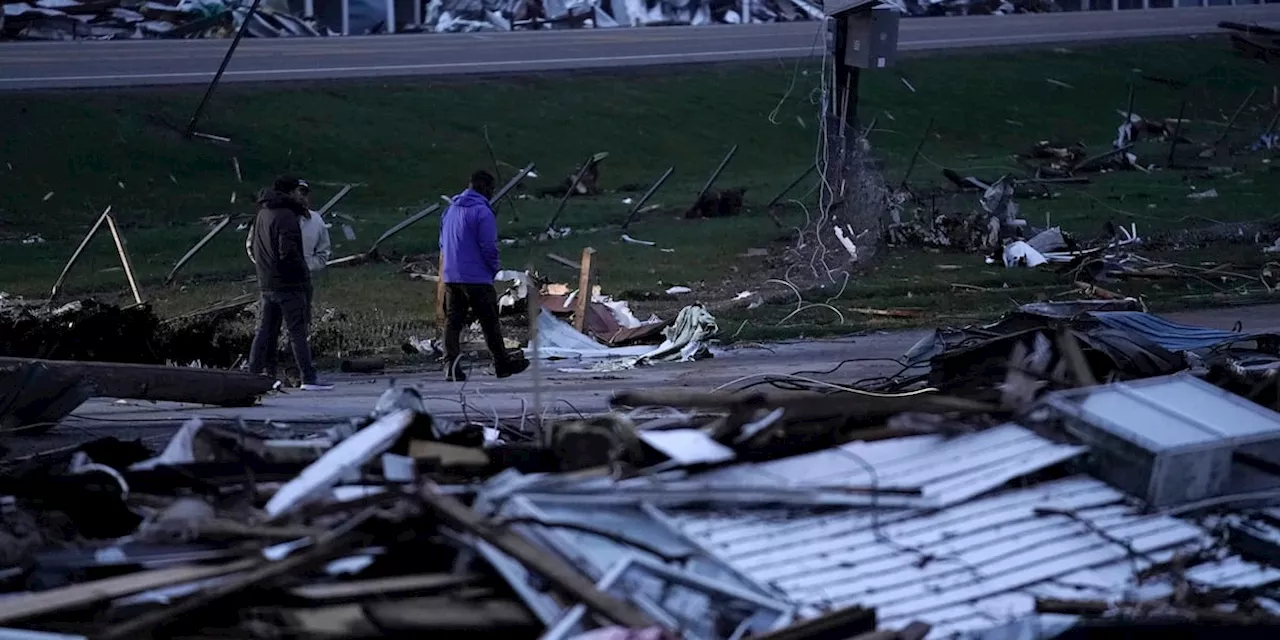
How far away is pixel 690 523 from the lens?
6238 millimetres

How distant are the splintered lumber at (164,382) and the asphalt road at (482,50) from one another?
51.5 ft

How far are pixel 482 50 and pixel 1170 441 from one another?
26.5 metres

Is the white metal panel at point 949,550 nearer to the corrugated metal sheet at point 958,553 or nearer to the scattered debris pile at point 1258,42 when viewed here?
the corrugated metal sheet at point 958,553

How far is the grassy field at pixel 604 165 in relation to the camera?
16.8 metres

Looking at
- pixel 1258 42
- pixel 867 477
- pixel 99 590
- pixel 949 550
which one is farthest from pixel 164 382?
pixel 1258 42

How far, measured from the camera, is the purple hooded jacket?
478 inches

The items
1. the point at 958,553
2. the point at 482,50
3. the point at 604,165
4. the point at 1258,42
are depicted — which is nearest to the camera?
the point at 958,553

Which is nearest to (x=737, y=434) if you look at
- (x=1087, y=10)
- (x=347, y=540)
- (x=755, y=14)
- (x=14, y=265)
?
(x=347, y=540)

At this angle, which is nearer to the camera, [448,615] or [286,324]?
[448,615]

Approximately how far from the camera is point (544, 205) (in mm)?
22188

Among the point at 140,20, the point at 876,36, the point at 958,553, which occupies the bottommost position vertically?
the point at 958,553

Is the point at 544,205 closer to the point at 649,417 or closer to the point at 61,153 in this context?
the point at 61,153

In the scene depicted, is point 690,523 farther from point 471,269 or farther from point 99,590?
point 471,269

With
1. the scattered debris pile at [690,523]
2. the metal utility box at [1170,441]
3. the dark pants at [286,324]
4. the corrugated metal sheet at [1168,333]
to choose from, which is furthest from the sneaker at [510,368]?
the metal utility box at [1170,441]
